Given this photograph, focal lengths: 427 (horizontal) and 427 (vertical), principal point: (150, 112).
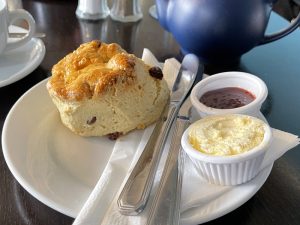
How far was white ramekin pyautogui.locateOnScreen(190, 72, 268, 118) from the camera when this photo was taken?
0.73 m

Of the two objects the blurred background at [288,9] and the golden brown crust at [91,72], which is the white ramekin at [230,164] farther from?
the blurred background at [288,9]

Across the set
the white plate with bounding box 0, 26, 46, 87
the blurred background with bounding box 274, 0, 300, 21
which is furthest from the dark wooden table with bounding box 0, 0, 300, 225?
the blurred background with bounding box 274, 0, 300, 21

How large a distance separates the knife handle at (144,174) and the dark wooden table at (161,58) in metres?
0.10

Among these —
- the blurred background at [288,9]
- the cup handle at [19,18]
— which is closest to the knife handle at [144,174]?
the cup handle at [19,18]

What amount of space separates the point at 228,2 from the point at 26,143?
495 mm

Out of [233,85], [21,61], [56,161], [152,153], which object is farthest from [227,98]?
[21,61]

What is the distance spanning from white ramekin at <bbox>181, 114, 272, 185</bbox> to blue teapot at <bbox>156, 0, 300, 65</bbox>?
1.15 feet

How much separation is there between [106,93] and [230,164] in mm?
243

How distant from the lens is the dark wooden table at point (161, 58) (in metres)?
0.63

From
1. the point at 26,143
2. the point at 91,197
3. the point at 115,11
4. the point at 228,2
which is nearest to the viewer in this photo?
the point at 91,197

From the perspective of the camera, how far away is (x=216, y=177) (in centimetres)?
62

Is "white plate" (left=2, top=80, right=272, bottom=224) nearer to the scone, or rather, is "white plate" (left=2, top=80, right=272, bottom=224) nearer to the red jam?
the scone

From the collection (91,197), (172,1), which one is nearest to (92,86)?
(91,197)

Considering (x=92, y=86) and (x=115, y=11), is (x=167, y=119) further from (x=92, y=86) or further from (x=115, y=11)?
(x=115, y=11)
